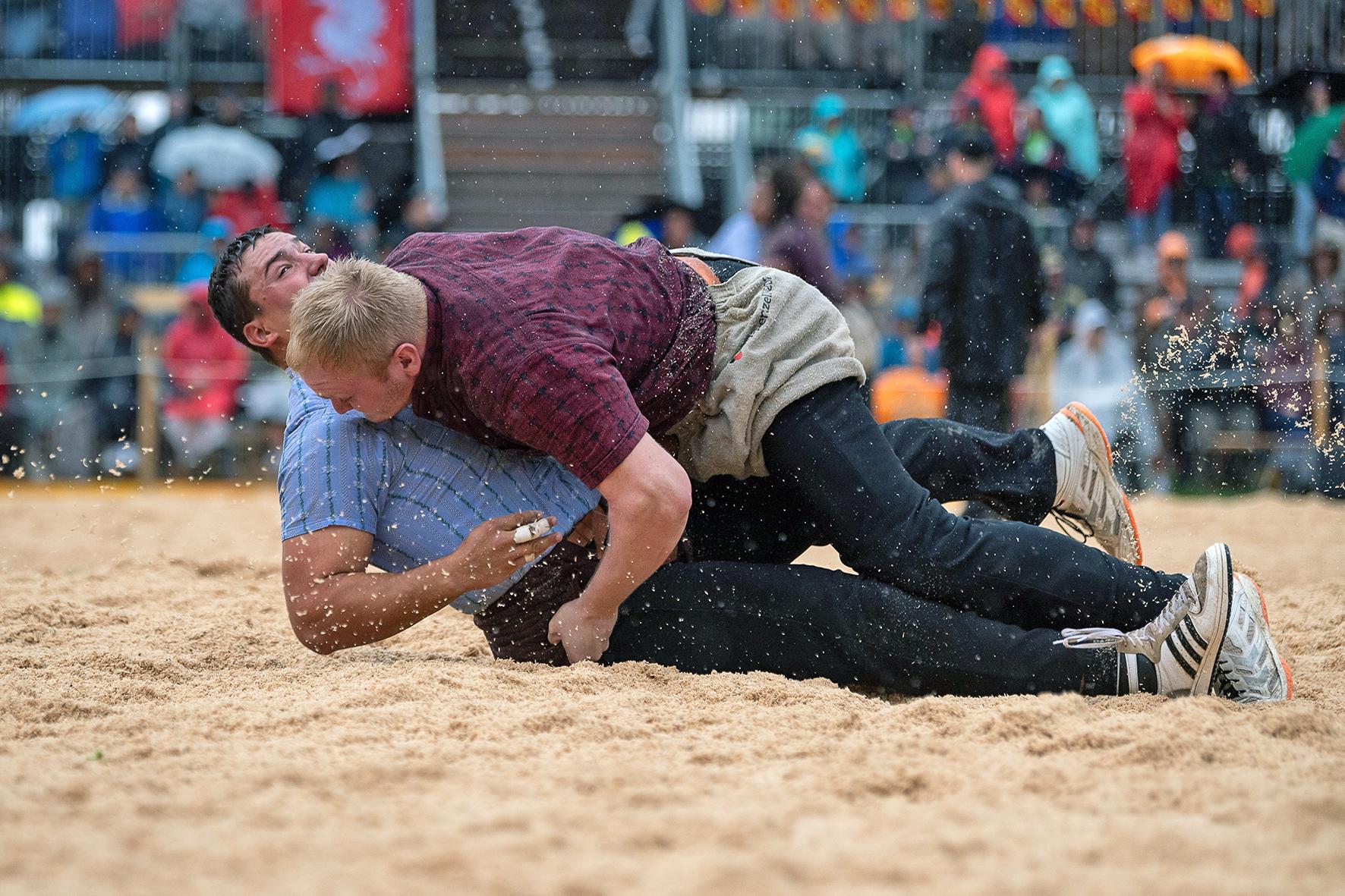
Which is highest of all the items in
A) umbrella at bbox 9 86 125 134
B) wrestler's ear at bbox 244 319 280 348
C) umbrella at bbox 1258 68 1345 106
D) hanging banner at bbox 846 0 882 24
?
hanging banner at bbox 846 0 882 24

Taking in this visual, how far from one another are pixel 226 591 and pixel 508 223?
7.42 metres

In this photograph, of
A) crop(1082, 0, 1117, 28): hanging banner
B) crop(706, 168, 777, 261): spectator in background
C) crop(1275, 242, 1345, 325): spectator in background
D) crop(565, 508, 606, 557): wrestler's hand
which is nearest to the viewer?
crop(565, 508, 606, 557): wrestler's hand

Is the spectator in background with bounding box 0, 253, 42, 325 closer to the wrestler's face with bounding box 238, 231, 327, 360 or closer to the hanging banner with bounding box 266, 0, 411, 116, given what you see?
the hanging banner with bounding box 266, 0, 411, 116

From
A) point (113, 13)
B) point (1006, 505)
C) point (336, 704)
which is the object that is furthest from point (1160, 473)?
point (113, 13)

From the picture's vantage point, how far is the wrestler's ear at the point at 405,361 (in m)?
2.89

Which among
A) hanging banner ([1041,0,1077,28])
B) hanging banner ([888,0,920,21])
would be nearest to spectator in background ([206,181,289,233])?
hanging banner ([888,0,920,21])

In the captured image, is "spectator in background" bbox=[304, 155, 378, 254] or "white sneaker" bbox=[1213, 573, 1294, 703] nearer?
"white sneaker" bbox=[1213, 573, 1294, 703]

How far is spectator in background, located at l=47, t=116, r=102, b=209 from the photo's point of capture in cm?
1085

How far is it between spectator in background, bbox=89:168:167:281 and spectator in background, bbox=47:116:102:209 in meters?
0.34

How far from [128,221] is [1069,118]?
287 inches

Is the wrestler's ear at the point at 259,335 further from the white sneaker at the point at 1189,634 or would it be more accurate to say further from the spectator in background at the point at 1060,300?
the spectator in background at the point at 1060,300

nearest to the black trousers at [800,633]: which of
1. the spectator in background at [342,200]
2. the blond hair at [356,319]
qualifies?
the blond hair at [356,319]

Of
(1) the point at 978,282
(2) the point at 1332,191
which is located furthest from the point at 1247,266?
(1) the point at 978,282

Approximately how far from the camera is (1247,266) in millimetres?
9633
